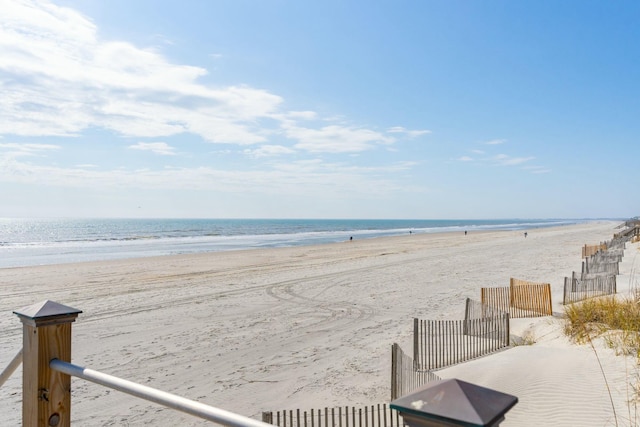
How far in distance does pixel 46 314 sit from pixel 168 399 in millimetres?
1112

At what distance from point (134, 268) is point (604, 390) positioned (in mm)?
27792

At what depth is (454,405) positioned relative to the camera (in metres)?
1.42

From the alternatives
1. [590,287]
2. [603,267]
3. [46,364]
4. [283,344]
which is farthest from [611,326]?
[603,267]

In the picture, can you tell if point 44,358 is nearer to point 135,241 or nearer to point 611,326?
point 611,326

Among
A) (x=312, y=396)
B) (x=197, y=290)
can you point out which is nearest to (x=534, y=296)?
(x=312, y=396)

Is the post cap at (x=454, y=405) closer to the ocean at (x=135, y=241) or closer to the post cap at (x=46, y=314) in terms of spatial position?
the post cap at (x=46, y=314)

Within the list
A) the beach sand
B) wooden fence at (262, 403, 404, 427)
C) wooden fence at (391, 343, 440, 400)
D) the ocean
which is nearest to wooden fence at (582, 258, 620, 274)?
the beach sand

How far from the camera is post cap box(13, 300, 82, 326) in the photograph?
266 cm

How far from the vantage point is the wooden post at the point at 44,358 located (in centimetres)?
270

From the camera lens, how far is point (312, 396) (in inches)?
329

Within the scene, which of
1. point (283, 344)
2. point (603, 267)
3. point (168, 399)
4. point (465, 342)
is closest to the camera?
point (168, 399)

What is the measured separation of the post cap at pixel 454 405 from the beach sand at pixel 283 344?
18.9ft

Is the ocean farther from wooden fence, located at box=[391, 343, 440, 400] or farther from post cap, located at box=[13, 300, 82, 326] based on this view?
post cap, located at box=[13, 300, 82, 326]

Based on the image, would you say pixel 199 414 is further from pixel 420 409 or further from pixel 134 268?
pixel 134 268
